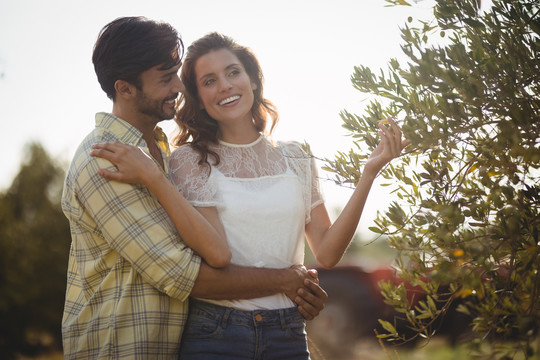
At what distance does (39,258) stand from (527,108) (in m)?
12.0

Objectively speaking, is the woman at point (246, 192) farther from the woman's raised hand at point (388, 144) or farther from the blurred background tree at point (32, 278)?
the blurred background tree at point (32, 278)

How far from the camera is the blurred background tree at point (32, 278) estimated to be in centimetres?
1177

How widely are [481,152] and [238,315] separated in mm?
1354

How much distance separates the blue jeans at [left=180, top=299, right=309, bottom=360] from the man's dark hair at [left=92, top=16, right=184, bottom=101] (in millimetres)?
1184

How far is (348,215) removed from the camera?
2.69 m

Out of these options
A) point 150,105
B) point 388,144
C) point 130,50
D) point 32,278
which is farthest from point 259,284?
point 32,278

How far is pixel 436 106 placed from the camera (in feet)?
5.67

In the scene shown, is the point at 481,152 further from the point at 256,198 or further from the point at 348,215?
the point at 256,198

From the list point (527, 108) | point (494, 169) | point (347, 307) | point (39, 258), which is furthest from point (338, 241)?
point (39, 258)

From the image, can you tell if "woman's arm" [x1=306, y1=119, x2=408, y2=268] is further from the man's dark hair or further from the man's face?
the man's dark hair

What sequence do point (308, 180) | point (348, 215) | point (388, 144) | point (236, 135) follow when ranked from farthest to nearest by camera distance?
1. point (236, 135)
2. point (308, 180)
3. point (348, 215)
4. point (388, 144)

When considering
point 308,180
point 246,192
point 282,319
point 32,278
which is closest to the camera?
point 282,319

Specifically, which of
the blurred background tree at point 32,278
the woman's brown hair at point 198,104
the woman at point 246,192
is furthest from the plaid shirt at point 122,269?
the blurred background tree at point 32,278

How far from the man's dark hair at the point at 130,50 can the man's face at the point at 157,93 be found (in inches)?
1.2
